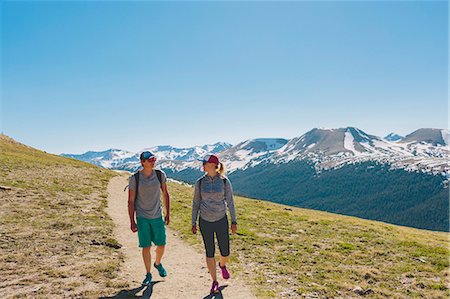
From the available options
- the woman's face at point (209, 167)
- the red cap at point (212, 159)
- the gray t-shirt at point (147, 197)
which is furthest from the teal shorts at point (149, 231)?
the red cap at point (212, 159)

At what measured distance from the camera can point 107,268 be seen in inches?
468

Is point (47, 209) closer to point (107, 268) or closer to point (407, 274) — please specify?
point (107, 268)

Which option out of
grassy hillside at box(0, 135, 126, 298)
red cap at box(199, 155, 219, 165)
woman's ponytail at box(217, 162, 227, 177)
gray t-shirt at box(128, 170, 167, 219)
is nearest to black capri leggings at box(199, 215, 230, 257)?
woman's ponytail at box(217, 162, 227, 177)

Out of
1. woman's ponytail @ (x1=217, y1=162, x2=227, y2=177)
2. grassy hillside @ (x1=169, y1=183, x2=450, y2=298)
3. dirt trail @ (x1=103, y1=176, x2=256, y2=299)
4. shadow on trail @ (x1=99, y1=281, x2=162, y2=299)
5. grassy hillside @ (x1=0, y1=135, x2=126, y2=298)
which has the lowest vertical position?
grassy hillside @ (x1=169, y1=183, x2=450, y2=298)

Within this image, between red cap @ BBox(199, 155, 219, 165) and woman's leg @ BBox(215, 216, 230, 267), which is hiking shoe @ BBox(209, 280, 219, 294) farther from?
red cap @ BBox(199, 155, 219, 165)

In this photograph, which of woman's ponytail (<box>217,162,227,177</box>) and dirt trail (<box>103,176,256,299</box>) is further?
dirt trail (<box>103,176,256,299</box>)

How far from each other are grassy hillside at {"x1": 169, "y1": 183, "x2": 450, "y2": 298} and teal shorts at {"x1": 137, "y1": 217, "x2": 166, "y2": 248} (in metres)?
3.92

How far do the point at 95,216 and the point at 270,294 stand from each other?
15479 mm

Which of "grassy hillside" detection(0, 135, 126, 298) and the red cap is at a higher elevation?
the red cap

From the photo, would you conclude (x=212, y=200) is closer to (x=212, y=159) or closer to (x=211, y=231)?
(x=211, y=231)

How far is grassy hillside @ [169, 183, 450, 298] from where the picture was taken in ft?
37.8

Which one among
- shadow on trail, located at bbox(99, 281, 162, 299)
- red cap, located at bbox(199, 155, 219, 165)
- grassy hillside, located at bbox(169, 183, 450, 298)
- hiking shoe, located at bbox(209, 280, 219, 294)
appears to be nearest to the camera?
shadow on trail, located at bbox(99, 281, 162, 299)

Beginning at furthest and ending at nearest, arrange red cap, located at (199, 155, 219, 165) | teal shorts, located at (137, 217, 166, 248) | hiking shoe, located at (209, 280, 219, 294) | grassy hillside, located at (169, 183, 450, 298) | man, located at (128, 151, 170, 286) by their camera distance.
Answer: grassy hillside, located at (169, 183, 450, 298)
teal shorts, located at (137, 217, 166, 248)
man, located at (128, 151, 170, 286)
hiking shoe, located at (209, 280, 219, 294)
red cap, located at (199, 155, 219, 165)

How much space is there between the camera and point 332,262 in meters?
14.7
